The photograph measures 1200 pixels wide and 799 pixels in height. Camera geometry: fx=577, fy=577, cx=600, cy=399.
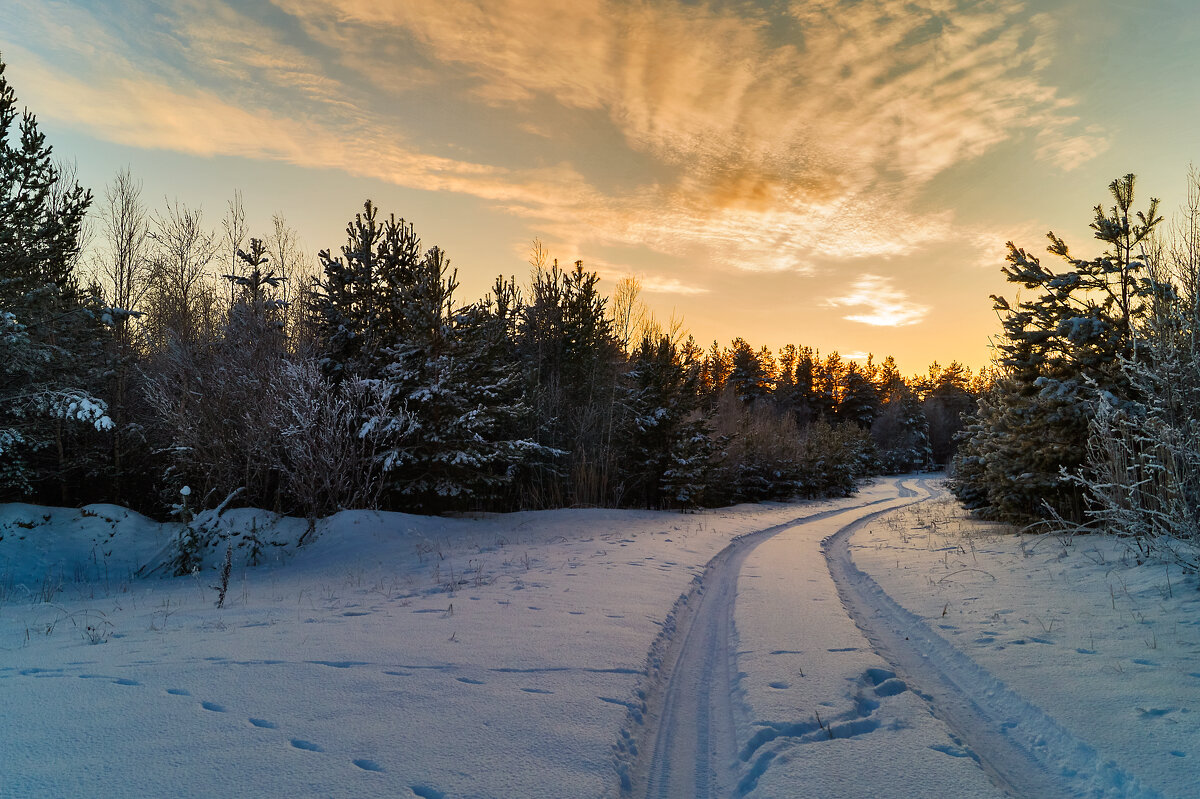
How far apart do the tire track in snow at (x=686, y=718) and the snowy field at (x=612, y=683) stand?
0.02 meters

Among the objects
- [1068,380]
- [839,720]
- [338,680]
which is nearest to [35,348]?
[338,680]

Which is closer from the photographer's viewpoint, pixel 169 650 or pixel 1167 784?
pixel 1167 784

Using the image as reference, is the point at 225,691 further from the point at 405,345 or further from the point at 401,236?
the point at 401,236

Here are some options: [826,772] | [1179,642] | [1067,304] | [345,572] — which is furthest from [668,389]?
[826,772]

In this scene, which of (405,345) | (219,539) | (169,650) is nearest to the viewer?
(169,650)

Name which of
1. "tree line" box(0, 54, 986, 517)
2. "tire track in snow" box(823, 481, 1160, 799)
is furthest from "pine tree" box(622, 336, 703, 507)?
"tire track in snow" box(823, 481, 1160, 799)

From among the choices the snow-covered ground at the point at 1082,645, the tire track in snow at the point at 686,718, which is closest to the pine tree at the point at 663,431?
the snow-covered ground at the point at 1082,645

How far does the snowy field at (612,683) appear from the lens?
3092 mm

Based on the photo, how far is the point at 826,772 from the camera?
3303 mm

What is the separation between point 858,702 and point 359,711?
3520 mm

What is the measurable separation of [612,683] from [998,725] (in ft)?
8.99

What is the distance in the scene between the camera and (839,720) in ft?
13.1

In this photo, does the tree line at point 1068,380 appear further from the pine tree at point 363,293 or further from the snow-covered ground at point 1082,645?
the pine tree at point 363,293

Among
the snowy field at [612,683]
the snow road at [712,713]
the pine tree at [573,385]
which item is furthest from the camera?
the pine tree at [573,385]
